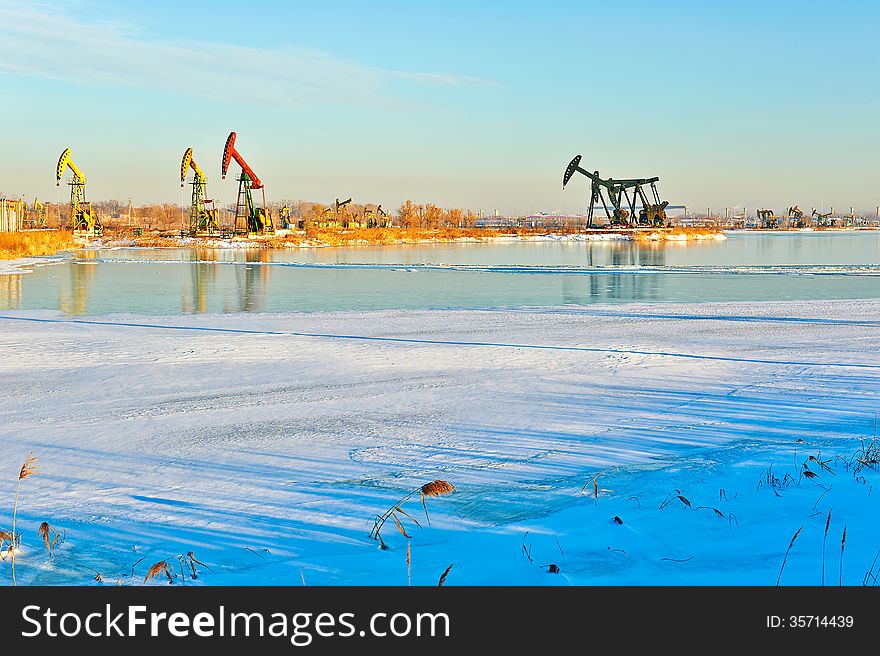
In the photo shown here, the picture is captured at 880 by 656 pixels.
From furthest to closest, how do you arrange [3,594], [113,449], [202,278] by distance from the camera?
[202,278]
[113,449]
[3,594]

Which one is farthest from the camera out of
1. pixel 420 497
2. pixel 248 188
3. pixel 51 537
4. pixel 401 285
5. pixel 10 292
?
pixel 248 188

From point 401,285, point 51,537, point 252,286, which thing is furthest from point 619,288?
point 51,537

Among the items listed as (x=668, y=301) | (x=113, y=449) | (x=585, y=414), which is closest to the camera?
(x=113, y=449)

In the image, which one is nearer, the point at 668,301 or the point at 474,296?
the point at 668,301

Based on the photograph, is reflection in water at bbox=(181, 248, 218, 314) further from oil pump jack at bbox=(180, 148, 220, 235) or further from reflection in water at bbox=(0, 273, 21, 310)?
oil pump jack at bbox=(180, 148, 220, 235)

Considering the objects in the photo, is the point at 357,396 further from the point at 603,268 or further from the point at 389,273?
the point at 603,268

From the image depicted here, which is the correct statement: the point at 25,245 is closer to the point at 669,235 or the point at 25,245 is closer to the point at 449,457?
the point at 449,457

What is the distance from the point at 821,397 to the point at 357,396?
431cm

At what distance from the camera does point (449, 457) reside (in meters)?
5.93

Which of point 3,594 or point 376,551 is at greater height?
point 3,594

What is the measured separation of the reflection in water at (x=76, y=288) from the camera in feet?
53.1

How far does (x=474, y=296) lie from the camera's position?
62.4 ft

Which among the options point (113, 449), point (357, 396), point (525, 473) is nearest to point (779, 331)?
point (357, 396)

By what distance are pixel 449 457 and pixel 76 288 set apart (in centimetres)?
1754
